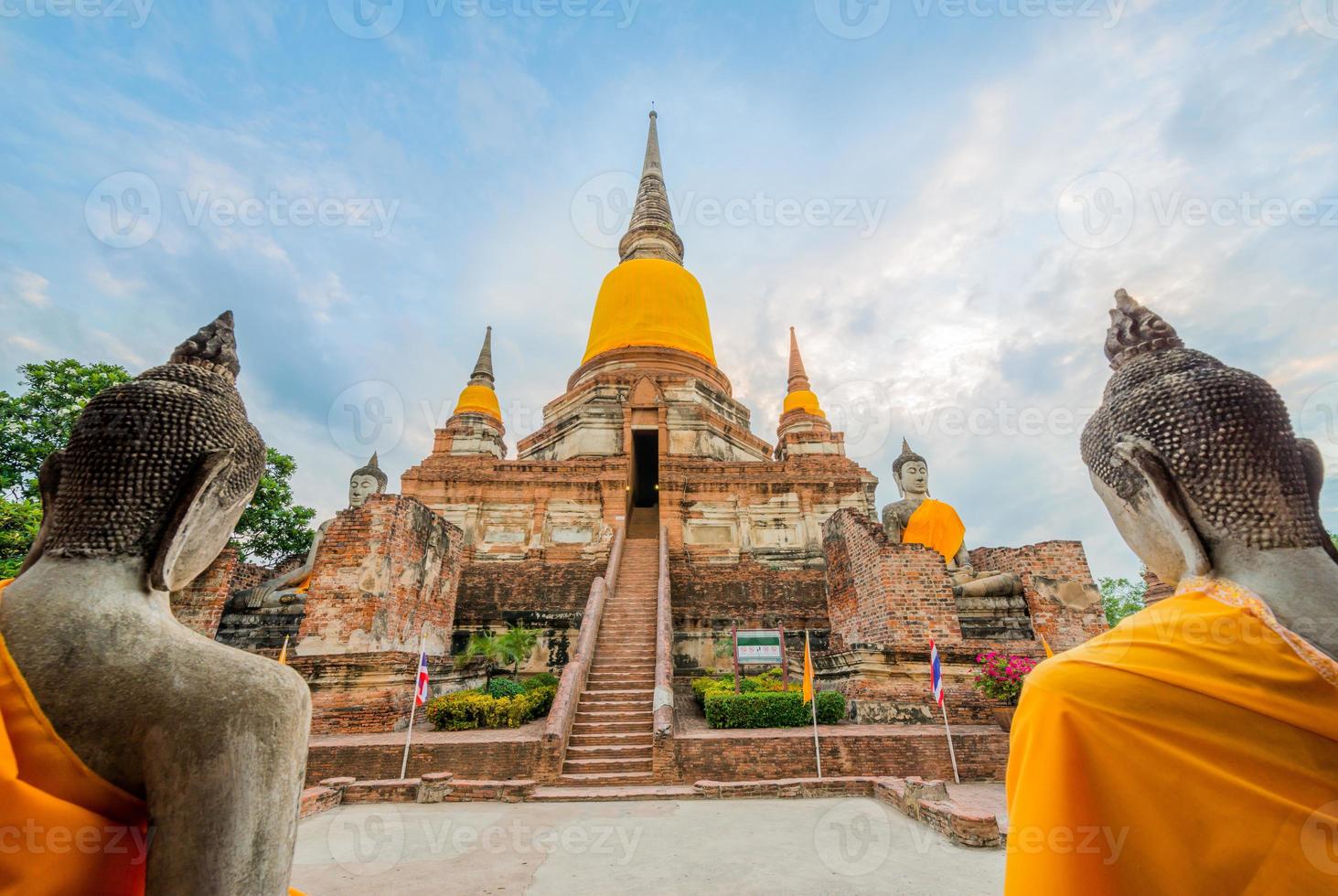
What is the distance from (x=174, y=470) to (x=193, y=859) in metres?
1.03

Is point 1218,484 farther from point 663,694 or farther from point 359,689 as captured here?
point 359,689

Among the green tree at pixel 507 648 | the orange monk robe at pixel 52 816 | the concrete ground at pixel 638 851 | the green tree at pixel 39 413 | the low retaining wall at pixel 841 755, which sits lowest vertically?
the concrete ground at pixel 638 851

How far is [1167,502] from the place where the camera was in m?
1.74

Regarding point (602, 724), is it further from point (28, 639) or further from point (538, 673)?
point (28, 639)

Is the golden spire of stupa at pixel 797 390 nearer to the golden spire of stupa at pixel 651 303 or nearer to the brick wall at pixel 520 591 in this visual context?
the golden spire of stupa at pixel 651 303

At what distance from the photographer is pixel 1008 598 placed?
11.6 m

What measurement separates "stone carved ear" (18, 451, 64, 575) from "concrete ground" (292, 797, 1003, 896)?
11.2 ft

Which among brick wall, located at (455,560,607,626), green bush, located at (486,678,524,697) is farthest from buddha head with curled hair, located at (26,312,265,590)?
brick wall, located at (455,560,607,626)

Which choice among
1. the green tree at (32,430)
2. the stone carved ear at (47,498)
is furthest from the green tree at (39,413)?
the stone carved ear at (47,498)

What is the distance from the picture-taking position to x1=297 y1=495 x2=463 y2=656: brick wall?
32.8 ft

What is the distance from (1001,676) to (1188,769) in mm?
8921

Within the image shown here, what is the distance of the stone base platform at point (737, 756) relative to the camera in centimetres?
739

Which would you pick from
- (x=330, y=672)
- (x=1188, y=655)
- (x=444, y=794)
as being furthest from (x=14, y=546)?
(x=1188, y=655)

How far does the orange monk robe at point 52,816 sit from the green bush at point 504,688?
370 inches
